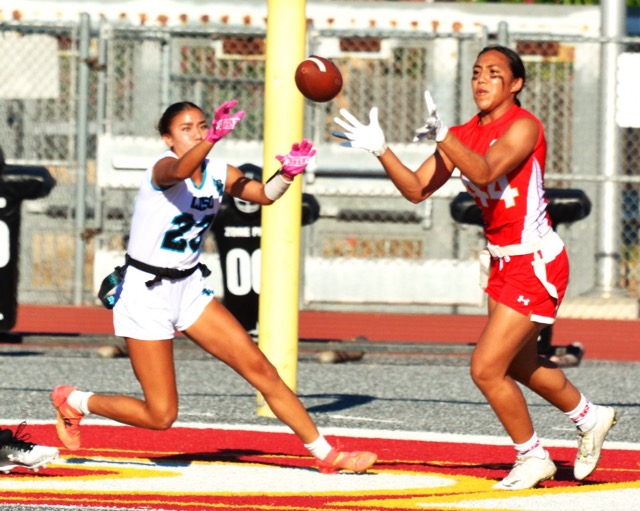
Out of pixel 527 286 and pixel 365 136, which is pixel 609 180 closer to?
pixel 527 286

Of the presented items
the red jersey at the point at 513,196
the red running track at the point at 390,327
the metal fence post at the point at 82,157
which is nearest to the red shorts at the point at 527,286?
the red jersey at the point at 513,196

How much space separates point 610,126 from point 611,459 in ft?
26.2

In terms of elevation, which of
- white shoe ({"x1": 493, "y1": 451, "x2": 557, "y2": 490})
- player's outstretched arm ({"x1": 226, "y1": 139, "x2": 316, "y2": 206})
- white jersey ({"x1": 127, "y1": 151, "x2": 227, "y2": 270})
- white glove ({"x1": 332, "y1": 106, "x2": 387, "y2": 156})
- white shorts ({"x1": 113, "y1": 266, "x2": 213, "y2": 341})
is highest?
white glove ({"x1": 332, "y1": 106, "x2": 387, "y2": 156})

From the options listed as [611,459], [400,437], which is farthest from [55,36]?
[611,459]

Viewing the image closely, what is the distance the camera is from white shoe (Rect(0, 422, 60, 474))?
721 cm

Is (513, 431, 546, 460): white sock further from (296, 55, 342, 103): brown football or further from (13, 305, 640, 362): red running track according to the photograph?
(13, 305, 640, 362): red running track

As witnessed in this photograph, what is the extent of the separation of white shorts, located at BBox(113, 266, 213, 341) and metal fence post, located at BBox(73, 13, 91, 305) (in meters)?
8.36

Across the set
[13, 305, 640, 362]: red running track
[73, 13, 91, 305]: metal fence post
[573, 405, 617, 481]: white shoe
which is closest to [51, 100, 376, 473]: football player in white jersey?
[573, 405, 617, 481]: white shoe

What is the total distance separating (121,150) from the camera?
51.7ft

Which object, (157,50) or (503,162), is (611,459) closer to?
(503,162)

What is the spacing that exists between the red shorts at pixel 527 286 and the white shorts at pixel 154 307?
4.47ft

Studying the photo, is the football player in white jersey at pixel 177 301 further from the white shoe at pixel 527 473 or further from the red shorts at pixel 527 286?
the red shorts at pixel 527 286

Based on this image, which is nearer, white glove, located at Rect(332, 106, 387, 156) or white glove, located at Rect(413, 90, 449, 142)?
white glove, located at Rect(413, 90, 449, 142)

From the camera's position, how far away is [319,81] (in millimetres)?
8258
